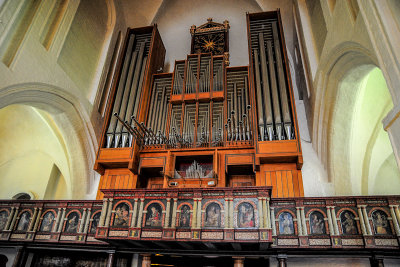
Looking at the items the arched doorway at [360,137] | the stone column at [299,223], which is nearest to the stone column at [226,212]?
the stone column at [299,223]

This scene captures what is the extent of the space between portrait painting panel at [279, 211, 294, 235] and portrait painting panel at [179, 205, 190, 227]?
1.98 m

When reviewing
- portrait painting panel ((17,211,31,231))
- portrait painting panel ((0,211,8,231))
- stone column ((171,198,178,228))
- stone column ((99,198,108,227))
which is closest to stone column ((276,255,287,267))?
stone column ((171,198,178,228))

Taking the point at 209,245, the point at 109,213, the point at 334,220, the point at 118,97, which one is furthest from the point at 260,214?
the point at 118,97

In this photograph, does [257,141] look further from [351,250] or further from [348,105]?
[351,250]

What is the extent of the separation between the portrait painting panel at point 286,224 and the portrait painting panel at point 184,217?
1981 mm

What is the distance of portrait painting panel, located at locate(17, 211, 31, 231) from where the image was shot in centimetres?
766

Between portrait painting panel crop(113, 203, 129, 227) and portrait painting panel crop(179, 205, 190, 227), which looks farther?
portrait painting panel crop(113, 203, 129, 227)

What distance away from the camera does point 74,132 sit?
1028 cm

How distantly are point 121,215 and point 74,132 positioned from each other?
187 inches

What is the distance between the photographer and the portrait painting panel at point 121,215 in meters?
6.57

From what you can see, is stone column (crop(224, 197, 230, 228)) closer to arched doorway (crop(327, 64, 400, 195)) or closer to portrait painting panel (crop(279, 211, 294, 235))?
portrait painting panel (crop(279, 211, 294, 235))

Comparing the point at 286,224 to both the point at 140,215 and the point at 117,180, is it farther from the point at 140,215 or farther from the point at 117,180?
the point at 117,180

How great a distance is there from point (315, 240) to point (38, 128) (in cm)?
1078

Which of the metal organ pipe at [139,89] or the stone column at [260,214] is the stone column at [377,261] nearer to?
Result: the stone column at [260,214]
